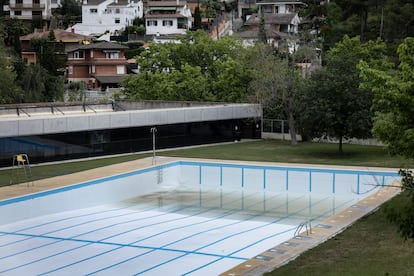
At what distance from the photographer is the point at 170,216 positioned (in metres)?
21.0

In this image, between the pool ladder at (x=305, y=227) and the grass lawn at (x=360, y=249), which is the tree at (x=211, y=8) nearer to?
the grass lawn at (x=360, y=249)

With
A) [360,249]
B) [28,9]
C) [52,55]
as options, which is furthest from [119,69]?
[360,249]

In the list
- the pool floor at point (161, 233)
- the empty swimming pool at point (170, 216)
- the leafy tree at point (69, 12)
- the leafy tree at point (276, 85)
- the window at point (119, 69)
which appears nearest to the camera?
the pool floor at point (161, 233)

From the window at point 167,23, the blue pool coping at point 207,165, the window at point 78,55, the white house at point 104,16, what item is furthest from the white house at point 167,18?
the blue pool coping at point 207,165

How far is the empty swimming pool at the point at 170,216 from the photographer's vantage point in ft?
51.6

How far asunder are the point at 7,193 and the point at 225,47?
79.6 feet

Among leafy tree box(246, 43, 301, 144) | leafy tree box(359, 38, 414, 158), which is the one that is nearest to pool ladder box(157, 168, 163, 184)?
leafy tree box(246, 43, 301, 144)

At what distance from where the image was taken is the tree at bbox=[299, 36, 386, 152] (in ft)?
→ 96.9

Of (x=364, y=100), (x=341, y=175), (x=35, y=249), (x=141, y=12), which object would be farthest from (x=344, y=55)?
(x=141, y=12)

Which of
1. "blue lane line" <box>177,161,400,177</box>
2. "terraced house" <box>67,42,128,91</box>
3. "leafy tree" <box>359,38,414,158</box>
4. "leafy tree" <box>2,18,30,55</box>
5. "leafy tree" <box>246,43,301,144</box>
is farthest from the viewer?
"leafy tree" <box>2,18,30,55</box>

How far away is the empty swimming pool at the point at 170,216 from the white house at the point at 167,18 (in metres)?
66.7

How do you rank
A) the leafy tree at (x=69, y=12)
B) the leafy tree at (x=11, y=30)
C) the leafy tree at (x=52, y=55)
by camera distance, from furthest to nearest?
the leafy tree at (x=69, y=12)
the leafy tree at (x=11, y=30)
the leafy tree at (x=52, y=55)

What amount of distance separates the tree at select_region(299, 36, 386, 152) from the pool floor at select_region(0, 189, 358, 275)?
20.4 feet

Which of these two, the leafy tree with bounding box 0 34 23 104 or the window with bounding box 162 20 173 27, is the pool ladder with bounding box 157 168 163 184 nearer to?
the leafy tree with bounding box 0 34 23 104
